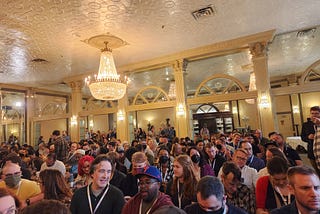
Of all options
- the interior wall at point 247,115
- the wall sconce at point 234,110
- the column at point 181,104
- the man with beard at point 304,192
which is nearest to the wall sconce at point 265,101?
the column at point 181,104

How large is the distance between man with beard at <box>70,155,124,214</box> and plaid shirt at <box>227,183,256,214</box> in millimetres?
1120

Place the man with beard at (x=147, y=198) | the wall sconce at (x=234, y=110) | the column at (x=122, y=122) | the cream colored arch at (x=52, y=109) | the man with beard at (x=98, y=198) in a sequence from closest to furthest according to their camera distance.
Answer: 1. the man with beard at (x=147, y=198)
2. the man with beard at (x=98, y=198)
3. the column at (x=122, y=122)
4. the cream colored arch at (x=52, y=109)
5. the wall sconce at (x=234, y=110)

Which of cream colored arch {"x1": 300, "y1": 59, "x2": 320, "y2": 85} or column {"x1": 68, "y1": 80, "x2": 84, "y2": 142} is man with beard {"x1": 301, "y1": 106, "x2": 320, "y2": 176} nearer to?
cream colored arch {"x1": 300, "y1": 59, "x2": 320, "y2": 85}

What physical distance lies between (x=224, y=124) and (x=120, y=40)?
981 centimetres

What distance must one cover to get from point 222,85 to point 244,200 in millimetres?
6563

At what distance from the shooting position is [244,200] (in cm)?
229

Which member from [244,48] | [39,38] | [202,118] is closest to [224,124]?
[202,118]

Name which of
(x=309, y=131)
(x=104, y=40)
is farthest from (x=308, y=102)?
(x=104, y=40)

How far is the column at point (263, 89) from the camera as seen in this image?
22.1ft

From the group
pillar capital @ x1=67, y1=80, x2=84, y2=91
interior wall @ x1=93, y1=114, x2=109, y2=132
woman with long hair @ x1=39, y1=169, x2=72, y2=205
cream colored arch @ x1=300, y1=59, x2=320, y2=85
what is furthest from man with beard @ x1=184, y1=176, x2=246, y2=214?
interior wall @ x1=93, y1=114, x2=109, y2=132

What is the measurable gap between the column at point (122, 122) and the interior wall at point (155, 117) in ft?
21.7

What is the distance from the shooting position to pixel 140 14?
510cm

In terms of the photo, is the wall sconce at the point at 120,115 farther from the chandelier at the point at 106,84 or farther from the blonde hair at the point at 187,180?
the blonde hair at the point at 187,180

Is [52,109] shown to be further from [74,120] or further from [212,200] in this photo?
[212,200]
